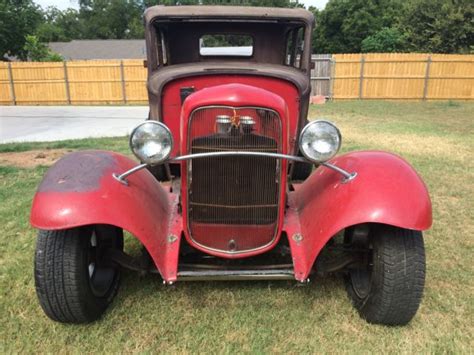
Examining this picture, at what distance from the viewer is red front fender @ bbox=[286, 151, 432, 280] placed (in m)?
2.17

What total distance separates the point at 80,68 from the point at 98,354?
60.6 ft

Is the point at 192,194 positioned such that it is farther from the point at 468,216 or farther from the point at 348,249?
the point at 468,216

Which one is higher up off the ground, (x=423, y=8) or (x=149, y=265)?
(x=423, y=8)

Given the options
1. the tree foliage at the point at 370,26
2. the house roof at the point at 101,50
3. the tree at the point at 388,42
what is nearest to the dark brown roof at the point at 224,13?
the tree foliage at the point at 370,26

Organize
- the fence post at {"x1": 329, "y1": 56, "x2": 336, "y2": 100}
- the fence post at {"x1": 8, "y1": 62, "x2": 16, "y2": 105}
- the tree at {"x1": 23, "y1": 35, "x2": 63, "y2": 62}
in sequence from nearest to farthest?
the fence post at {"x1": 329, "y1": 56, "x2": 336, "y2": 100}, the fence post at {"x1": 8, "y1": 62, "x2": 16, "y2": 105}, the tree at {"x1": 23, "y1": 35, "x2": 63, "y2": 62}

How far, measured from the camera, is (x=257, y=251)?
2.56m

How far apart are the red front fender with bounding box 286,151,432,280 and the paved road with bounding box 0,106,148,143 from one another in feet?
24.6

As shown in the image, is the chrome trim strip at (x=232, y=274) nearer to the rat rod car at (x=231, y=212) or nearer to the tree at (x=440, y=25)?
the rat rod car at (x=231, y=212)

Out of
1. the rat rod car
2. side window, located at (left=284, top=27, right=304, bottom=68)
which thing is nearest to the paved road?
side window, located at (left=284, top=27, right=304, bottom=68)

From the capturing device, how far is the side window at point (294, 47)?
153 inches

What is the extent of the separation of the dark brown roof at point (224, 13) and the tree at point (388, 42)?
2626 cm

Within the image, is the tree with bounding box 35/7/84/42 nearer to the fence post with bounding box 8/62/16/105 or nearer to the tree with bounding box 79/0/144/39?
the tree with bounding box 79/0/144/39

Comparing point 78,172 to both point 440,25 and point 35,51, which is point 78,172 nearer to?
point 35,51

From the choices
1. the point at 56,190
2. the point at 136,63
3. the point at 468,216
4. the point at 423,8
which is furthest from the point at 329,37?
the point at 56,190
